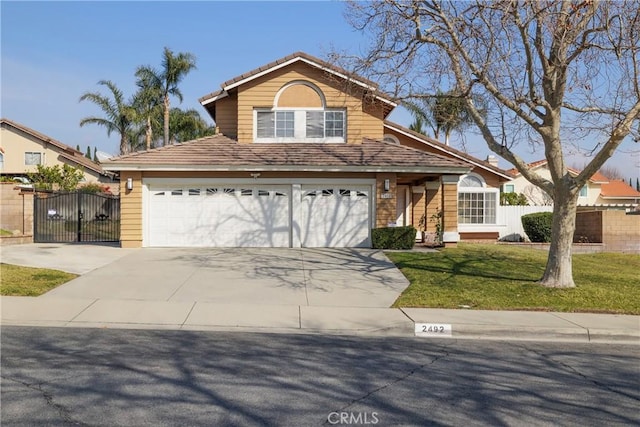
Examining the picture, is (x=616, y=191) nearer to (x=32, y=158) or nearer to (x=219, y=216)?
(x=219, y=216)

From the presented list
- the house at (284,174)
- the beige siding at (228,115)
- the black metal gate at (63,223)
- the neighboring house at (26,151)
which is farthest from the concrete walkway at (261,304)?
the neighboring house at (26,151)

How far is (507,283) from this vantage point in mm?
12453

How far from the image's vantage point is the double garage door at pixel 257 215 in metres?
17.9

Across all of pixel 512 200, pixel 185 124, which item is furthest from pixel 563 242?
pixel 185 124

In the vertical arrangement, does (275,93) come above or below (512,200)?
above

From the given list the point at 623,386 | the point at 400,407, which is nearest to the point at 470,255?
the point at 623,386

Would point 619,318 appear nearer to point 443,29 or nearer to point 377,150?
point 443,29

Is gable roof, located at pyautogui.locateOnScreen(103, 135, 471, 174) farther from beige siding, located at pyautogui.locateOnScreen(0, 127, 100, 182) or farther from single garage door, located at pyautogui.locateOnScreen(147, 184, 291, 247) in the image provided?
beige siding, located at pyautogui.locateOnScreen(0, 127, 100, 182)

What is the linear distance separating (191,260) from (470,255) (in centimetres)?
824

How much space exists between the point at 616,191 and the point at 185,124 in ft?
133

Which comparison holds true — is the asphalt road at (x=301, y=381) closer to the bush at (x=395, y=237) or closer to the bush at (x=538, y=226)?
the bush at (x=395, y=237)

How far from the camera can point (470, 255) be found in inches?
645

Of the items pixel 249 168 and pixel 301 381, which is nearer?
pixel 301 381

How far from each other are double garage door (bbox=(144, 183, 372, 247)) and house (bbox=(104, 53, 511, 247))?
33 millimetres
